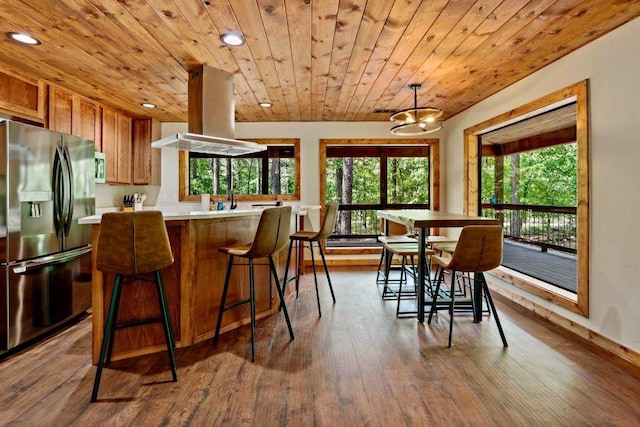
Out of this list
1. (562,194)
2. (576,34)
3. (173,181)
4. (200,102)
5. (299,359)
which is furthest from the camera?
(562,194)

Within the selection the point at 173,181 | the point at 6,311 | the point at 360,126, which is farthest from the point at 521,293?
the point at 173,181

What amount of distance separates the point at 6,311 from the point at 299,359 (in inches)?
83.9

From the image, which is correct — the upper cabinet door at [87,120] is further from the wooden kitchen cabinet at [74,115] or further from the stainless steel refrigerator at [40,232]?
the stainless steel refrigerator at [40,232]

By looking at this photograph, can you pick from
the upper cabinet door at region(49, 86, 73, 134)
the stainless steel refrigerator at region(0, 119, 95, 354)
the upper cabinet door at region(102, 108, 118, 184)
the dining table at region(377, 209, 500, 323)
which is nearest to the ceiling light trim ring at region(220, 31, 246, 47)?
the stainless steel refrigerator at region(0, 119, 95, 354)

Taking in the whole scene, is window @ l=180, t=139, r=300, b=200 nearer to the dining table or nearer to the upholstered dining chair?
the dining table

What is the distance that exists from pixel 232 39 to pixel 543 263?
5.56 metres

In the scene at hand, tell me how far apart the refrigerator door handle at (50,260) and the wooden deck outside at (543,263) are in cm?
464

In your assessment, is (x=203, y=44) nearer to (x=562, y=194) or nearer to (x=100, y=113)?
(x=100, y=113)

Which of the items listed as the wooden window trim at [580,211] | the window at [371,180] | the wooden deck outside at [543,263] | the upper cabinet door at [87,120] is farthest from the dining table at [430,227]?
the upper cabinet door at [87,120]

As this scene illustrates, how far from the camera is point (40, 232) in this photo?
271 centimetres

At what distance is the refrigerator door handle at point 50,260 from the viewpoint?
2533mm

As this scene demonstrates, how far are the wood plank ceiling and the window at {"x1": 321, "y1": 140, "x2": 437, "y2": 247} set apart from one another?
2.01m

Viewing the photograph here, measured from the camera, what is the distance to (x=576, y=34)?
8.46ft

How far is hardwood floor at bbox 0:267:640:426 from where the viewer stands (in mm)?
1745
